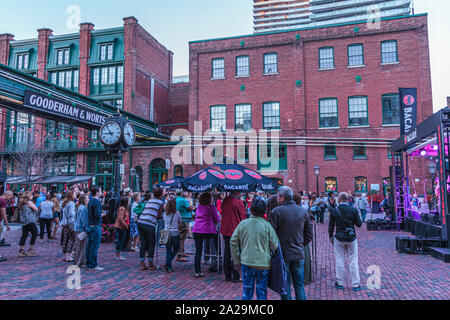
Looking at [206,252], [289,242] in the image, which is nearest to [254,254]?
[289,242]

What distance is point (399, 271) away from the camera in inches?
314

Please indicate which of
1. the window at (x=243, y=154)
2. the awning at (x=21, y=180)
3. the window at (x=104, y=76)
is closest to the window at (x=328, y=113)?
the window at (x=243, y=154)

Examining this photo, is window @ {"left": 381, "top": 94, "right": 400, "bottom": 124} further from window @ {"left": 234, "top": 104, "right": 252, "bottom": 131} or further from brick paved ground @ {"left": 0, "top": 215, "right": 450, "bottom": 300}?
brick paved ground @ {"left": 0, "top": 215, "right": 450, "bottom": 300}

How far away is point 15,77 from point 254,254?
15082 mm

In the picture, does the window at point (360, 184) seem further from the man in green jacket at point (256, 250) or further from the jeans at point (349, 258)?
the man in green jacket at point (256, 250)

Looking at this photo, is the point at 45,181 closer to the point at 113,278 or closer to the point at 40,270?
the point at 40,270

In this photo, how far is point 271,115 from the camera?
95.6ft

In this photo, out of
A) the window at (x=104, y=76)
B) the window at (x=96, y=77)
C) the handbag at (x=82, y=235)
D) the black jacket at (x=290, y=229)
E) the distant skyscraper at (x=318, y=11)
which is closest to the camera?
the black jacket at (x=290, y=229)

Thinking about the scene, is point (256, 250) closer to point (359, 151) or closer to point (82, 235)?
point (82, 235)

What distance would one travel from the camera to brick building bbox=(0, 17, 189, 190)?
3284cm

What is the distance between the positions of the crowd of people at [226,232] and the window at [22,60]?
31.9 meters

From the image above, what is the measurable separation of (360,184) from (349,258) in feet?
70.9

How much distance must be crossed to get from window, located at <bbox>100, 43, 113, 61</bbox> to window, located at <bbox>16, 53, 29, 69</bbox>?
960 cm

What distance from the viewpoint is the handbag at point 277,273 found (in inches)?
177
